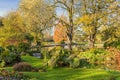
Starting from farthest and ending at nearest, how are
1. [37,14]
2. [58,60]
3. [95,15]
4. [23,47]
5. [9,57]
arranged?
1. [37,14]
2. [23,47]
3. [95,15]
4. [9,57]
5. [58,60]

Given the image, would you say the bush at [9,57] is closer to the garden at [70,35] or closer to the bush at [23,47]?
the garden at [70,35]

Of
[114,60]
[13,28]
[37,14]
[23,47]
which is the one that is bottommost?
[114,60]

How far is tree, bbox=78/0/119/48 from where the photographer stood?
109 feet

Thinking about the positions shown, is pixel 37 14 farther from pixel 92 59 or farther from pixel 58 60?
pixel 58 60

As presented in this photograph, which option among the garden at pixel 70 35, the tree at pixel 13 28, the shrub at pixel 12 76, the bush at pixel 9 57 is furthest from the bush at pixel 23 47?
the shrub at pixel 12 76

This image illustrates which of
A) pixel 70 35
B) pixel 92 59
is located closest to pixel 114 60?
pixel 92 59

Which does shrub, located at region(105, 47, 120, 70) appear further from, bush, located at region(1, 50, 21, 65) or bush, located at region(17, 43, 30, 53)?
bush, located at region(17, 43, 30, 53)

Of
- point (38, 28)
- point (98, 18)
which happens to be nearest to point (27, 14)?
point (38, 28)

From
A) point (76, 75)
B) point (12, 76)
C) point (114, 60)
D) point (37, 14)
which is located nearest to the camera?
point (12, 76)

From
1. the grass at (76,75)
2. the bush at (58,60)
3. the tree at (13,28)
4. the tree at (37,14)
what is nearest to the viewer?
the grass at (76,75)

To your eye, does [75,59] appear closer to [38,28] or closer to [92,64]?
[92,64]

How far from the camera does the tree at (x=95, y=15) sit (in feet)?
109

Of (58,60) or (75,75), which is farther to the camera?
(58,60)

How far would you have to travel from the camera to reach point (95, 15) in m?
33.2
